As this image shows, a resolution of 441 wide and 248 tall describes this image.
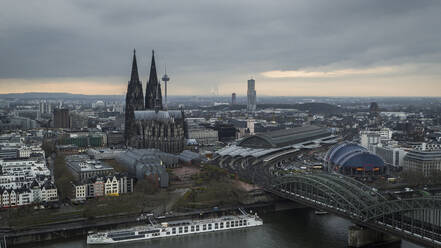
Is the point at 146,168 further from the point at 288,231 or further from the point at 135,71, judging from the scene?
the point at 135,71

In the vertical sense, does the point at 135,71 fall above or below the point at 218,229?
above

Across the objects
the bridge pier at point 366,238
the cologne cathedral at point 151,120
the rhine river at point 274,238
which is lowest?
the rhine river at point 274,238

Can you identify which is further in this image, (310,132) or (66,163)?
(310,132)

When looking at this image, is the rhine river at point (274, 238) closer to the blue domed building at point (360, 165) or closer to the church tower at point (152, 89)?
the blue domed building at point (360, 165)

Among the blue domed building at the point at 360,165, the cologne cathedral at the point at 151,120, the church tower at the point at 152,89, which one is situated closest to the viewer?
the blue domed building at the point at 360,165

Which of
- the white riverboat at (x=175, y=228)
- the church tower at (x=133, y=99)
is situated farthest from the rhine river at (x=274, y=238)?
the church tower at (x=133, y=99)

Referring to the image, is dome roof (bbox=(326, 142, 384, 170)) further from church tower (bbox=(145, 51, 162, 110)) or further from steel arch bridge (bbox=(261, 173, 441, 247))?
church tower (bbox=(145, 51, 162, 110))

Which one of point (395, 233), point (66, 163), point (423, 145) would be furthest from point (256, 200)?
point (423, 145)

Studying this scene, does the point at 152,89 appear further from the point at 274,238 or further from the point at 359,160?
the point at 274,238
